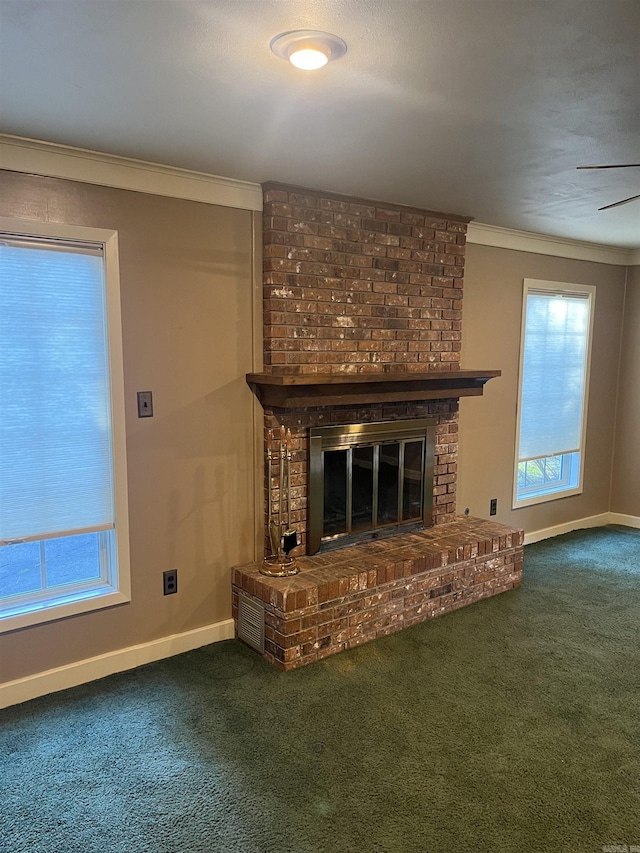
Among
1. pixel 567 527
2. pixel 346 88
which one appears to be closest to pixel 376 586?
pixel 346 88

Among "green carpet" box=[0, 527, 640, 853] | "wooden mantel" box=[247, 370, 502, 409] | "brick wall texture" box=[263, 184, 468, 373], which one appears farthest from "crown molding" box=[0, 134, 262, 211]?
"green carpet" box=[0, 527, 640, 853]

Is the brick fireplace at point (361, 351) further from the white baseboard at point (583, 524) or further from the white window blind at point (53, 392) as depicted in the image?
Answer: the white baseboard at point (583, 524)

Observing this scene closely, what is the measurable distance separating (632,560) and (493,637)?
1972 millimetres

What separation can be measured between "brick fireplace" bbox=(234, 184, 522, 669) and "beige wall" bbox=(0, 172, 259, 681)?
0.50 feet

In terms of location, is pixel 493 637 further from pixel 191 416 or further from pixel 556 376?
pixel 556 376

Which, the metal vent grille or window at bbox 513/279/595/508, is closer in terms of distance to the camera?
the metal vent grille

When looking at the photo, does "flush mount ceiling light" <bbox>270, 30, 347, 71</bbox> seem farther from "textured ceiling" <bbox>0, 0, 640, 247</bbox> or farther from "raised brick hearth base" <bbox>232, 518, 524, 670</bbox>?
"raised brick hearth base" <bbox>232, 518, 524, 670</bbox>

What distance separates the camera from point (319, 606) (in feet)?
9.91

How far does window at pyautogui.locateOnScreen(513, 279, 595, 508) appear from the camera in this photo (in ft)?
15.9

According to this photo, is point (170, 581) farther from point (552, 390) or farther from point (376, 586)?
point (552, 390)

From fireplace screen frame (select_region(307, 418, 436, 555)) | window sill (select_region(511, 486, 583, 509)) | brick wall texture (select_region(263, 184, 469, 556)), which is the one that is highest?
brick wall texture (select_region(263, 184, 469, 556))

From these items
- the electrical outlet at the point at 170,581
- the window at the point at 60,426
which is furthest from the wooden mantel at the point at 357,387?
the electrical outlet at the point at 170,581

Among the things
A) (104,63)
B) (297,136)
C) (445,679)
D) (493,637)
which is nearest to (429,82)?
(297,136)

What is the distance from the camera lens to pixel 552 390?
5066 millimetres
